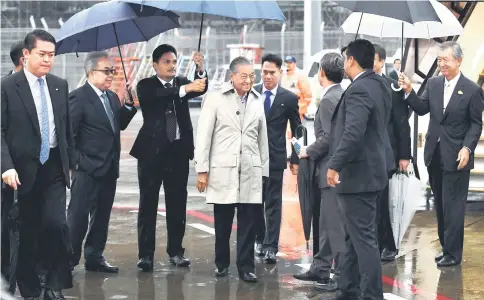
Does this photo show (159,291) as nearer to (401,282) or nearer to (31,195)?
(31,195)

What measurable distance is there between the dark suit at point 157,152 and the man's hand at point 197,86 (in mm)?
130

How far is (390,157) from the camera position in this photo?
758 cm

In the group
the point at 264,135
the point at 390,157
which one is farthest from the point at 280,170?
the point at 390,157

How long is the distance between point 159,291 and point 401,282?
1927 mm

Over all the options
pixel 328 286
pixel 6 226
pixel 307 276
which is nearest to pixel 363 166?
pixel 328 286

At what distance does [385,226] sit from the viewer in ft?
28.7

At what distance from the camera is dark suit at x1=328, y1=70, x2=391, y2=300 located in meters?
6.65

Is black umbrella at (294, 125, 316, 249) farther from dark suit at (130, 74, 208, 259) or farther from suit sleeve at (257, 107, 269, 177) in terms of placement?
dark suit at (130, 74, 208, 259)

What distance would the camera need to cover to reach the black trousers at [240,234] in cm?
786

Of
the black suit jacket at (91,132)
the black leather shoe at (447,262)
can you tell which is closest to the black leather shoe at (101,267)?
the black suit jacket at (91,132)

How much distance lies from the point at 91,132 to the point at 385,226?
271 cm

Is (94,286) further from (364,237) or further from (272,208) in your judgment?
(364,237)

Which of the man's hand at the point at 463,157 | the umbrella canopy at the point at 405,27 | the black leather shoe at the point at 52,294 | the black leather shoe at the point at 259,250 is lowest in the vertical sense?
the black leather shoe at the point at 259,250

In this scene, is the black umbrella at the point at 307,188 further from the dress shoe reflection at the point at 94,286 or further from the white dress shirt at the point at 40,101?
the white dress shirt at the point at 40,101
